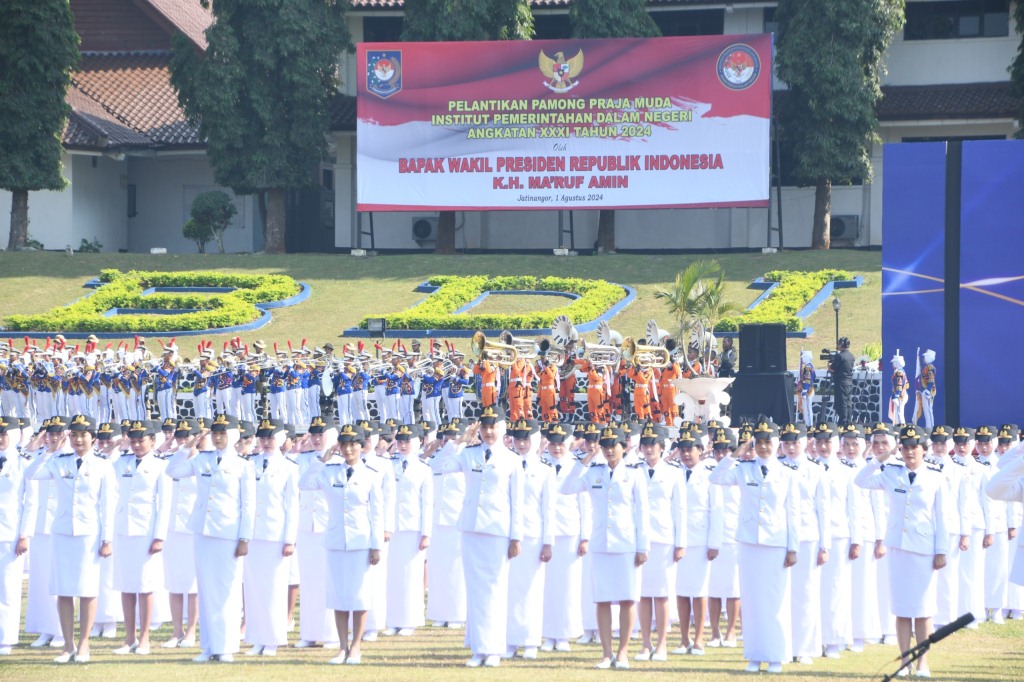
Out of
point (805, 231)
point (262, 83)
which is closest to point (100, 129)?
point (262, 83)

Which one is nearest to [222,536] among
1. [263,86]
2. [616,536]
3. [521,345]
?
[616,536]

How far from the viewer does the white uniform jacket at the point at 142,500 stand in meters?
11.7

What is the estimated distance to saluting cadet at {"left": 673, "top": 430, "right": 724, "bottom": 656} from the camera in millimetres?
11656

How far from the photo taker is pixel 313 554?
12.2 metres

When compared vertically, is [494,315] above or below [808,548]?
above

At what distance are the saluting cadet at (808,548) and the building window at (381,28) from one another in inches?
1282

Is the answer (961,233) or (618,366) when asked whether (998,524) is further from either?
(618,366)

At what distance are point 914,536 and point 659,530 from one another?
1.92 m

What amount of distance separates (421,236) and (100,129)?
9.50 m

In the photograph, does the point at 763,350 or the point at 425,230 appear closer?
the point at 763,350

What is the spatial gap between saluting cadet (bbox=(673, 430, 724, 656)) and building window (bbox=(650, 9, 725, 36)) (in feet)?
100

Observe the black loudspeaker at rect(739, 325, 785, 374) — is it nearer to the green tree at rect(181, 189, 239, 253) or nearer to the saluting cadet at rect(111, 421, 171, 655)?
the saluting cadet at rect(111, 421, 171, 655)

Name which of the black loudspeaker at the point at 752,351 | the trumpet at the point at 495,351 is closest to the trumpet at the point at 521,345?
the trumpet at the point at 495,351

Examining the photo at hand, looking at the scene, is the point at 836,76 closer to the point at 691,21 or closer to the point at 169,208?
the point at 691,21
